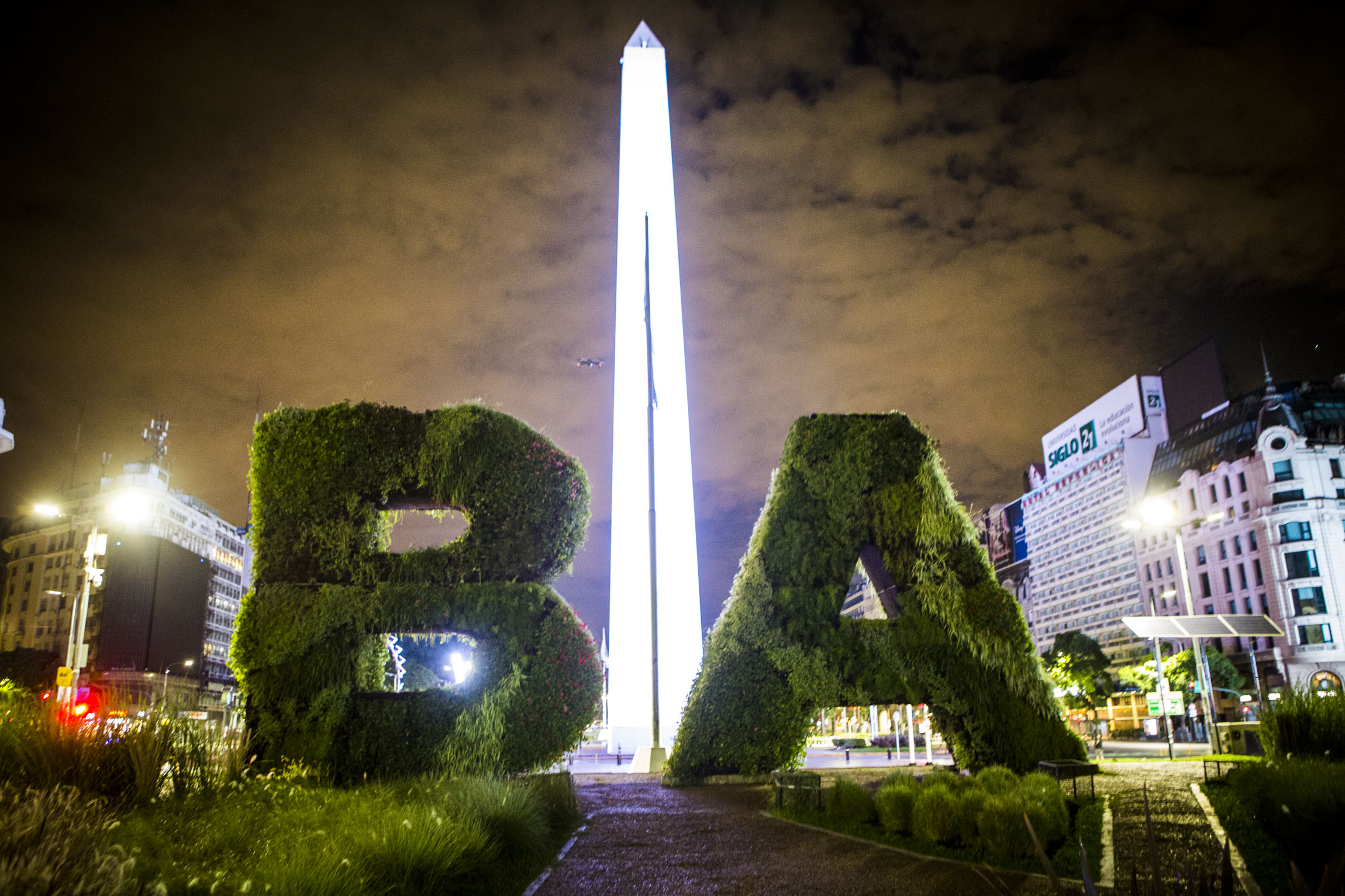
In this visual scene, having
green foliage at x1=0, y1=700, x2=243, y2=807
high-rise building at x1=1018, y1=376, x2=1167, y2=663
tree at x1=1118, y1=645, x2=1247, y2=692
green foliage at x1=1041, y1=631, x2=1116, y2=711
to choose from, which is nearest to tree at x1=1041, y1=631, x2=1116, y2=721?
green foliage at x1=1041, y1=631, x2=1116, y2=711

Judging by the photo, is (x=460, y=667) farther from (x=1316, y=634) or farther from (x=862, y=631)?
(x=1316, y=634)

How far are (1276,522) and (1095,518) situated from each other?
40.1 metres

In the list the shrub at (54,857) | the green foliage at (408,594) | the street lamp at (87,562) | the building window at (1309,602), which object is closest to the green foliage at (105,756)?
the shrub at (54,857)

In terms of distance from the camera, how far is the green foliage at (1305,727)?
34.1ft

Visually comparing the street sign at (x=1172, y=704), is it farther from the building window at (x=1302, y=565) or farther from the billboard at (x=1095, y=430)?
the billboard at (x=1095, y=430)

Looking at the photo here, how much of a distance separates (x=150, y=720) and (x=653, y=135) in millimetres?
25268

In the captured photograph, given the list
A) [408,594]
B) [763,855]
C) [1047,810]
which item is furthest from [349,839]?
[408,594]

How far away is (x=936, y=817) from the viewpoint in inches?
332

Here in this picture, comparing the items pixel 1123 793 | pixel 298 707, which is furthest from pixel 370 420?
pixel 1123 793

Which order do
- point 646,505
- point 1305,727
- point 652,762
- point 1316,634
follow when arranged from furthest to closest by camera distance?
point 1316,634
point 646,505
point 652,762
point 1305,727

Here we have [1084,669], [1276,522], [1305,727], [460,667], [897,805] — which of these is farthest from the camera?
[1276,522]

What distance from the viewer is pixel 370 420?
13.1 m

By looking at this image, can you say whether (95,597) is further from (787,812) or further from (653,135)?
(787,812)

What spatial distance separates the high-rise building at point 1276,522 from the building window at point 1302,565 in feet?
0.20
